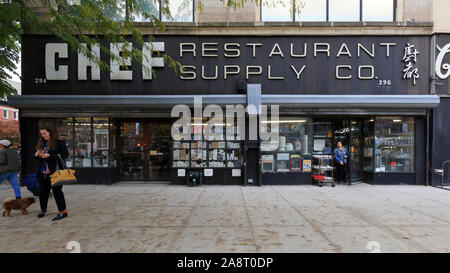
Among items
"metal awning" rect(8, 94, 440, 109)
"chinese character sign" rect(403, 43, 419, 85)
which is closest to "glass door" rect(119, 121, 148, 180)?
"metal awning" rect(8, 94, 440, 109)

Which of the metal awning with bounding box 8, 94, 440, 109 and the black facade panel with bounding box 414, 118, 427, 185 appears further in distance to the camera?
the black facade panel with bounding box 414, 118, 427, 185

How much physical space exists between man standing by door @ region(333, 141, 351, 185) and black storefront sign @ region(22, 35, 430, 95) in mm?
2367

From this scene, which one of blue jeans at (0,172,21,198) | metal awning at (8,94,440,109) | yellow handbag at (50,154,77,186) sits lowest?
blue jeans at (0,172,21,198)

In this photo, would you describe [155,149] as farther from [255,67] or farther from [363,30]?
[363,30]

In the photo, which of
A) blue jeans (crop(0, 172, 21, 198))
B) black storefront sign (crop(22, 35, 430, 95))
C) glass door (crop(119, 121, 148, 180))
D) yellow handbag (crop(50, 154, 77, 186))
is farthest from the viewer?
glass door (crop(119, 121, 148, 180))

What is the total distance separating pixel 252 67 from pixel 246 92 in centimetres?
110

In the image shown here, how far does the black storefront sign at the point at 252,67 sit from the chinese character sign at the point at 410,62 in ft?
0.37

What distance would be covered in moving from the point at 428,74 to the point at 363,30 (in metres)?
3.10

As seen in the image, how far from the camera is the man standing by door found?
893 centimetres

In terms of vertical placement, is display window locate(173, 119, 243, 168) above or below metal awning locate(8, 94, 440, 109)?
below

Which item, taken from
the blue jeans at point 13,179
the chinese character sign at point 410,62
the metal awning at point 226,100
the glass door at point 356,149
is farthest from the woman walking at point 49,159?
the chinese character sign at point 410,62

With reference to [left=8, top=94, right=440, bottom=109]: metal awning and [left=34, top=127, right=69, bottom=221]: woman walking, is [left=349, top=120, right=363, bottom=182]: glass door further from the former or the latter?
[left=34, top=127, right=69, bottom=221]: woman walking

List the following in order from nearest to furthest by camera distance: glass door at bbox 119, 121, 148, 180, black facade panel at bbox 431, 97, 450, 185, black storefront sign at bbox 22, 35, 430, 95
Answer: black facade panel at bbox 431, 97, 450, 185
black storefront sign at bbox 22, 35, 430, 95
glass door at bbox 119, 121, 148, 180

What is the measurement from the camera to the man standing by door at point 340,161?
893cm
